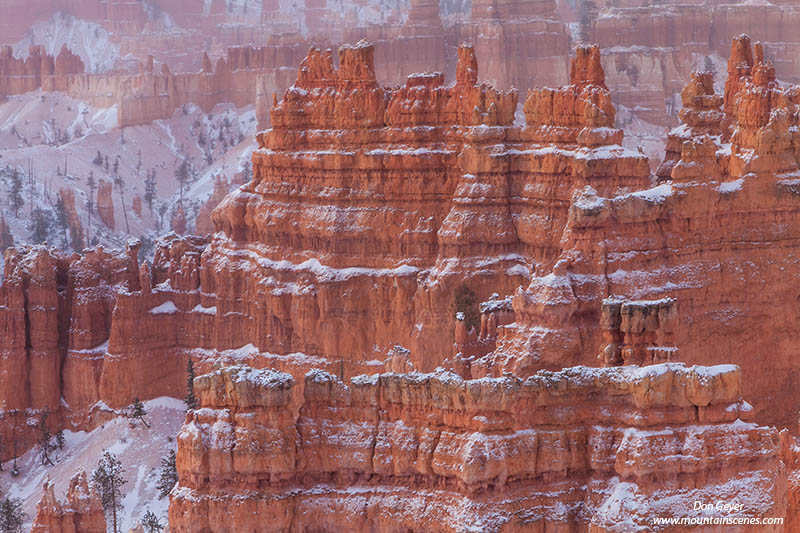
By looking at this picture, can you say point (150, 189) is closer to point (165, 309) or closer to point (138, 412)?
point (165, 309)

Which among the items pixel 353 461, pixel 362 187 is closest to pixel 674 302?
pixel 353 461

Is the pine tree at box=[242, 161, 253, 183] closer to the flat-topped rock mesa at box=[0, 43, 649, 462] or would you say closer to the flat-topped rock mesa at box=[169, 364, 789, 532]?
the flat-topped rock mesa at box=[0, 43, 649, 462]

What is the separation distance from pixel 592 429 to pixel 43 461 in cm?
3283

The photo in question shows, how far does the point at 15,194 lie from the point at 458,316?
1975 inches

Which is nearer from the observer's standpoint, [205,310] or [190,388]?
[190,388]

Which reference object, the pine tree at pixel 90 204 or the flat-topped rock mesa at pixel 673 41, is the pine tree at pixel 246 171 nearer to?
the pine tree at pixel 90 204

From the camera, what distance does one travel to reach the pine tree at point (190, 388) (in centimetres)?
5950

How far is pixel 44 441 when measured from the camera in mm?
63562

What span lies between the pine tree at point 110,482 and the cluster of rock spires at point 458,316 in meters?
6.82

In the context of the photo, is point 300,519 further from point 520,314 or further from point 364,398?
point 520,314

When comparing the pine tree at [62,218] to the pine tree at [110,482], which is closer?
the pine tree at [110,482]

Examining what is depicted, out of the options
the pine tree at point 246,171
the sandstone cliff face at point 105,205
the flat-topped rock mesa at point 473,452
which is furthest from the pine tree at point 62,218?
the flat-topped rock mesa at point 473,452

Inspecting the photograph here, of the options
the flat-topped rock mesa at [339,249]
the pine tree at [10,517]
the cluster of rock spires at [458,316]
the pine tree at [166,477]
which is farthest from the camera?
the flat-topped rock mesa at [339,249]

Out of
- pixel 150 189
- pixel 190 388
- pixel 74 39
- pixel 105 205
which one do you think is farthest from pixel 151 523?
pixel 74 39
